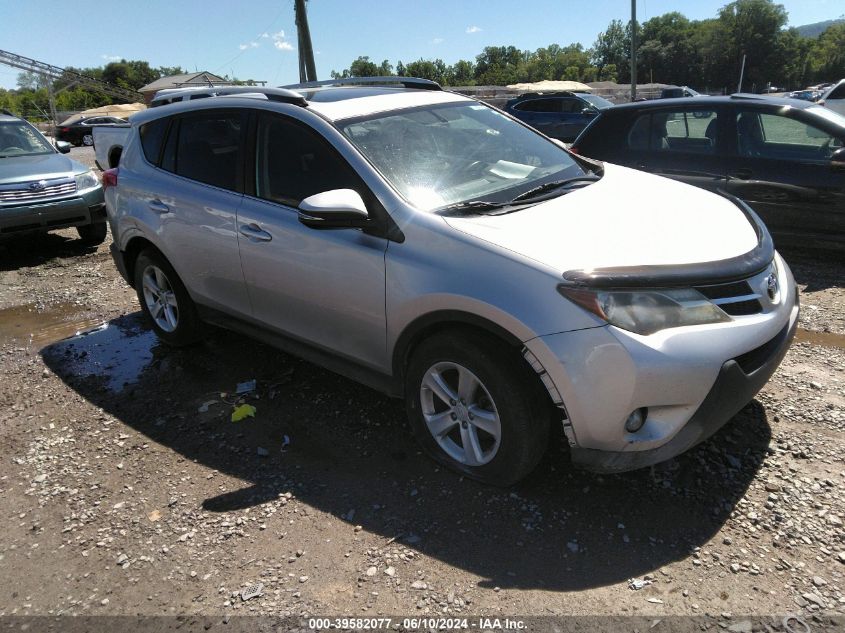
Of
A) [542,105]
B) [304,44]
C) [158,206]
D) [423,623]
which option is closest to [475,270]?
[423,623]

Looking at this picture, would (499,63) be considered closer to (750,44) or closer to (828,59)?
(750,44)

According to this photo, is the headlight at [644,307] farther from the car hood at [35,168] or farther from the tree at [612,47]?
the tree at [612,47]

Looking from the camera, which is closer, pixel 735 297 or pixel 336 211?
pixel 735 297

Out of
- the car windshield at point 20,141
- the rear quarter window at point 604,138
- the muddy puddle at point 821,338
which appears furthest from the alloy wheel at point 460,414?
the car windshield at point 20,141

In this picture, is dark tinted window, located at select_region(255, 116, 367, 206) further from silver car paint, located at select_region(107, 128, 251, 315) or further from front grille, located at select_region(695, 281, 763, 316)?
front grille, located at select_region(695, 281, 763, 316)

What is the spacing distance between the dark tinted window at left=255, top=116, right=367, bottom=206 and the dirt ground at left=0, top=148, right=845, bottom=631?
1326 mm

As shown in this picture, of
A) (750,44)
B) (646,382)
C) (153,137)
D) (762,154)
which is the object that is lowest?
(646,382)

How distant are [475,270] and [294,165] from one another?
1.45 metres

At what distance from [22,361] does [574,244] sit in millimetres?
4498

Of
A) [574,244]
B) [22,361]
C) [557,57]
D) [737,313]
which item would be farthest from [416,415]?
[557,57]

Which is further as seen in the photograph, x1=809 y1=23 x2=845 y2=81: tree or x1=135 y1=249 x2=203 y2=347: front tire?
x1=809 y1=23 x2=845 y2=81: tree

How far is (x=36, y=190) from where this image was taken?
25.3 ft

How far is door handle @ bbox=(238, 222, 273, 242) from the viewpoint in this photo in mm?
3594

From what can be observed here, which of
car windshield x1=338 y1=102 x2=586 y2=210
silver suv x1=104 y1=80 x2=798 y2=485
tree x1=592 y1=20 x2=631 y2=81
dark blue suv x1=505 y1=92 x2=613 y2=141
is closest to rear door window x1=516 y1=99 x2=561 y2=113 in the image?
dark blue suv x1=505 y1=92 x2=613 y2=141
